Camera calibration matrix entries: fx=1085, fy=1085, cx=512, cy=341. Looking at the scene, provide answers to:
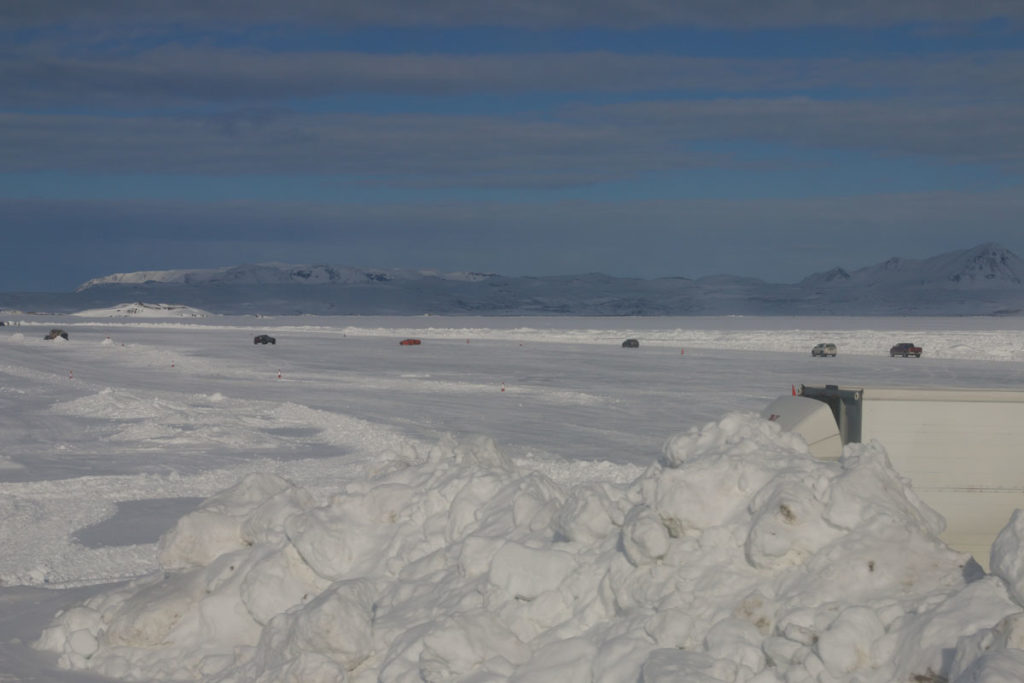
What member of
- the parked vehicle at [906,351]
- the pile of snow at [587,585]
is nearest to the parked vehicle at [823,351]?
the parked vehicle at [906,351]

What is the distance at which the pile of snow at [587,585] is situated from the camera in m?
5.50

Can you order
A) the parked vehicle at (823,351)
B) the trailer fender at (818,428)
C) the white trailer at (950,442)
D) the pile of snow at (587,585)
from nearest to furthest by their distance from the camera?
1. the pile of snow at (587,585)
2. the white trailer at (950,442)
3. the trailer fender at (818,428)
4. the parked vehicle at (823,351)

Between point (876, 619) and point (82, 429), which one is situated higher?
point (876, 619)

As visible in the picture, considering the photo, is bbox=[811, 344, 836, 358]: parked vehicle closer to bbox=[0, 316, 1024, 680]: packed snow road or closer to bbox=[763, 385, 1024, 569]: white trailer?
bbox=[0, 316, 1024, 680]: packed snow road

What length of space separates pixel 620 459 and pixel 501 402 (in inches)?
417

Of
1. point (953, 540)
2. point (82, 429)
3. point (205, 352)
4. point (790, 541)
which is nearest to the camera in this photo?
point (790, 541)

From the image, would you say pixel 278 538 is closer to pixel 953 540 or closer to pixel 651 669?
pixel 651 669

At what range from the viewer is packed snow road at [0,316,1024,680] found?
12.8 meters

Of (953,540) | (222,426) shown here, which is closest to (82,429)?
(222,426)

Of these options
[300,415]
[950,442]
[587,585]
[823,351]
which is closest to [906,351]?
[823,351]

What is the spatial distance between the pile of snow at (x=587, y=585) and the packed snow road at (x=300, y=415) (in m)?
1.34

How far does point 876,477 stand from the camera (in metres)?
6.46

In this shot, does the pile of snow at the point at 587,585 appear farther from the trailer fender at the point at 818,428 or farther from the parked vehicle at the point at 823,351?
the parked vehicle at the point at 823,351

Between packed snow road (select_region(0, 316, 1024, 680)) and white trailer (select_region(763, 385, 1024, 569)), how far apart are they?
10.4ft
